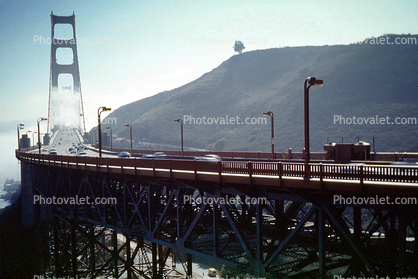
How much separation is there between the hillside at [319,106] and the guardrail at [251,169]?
92.7 metres

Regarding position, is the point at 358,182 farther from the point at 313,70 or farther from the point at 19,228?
the point at 313,70

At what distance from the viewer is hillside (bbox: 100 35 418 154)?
113 m

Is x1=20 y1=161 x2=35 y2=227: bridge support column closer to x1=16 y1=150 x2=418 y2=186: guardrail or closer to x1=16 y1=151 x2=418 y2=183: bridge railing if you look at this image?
x1=16 y1=151 x2=418 y2=183: bridge railing

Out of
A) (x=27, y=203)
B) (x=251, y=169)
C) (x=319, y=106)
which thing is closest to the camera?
(x=251, y=169)

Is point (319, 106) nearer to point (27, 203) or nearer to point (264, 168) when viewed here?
point (27, 203)

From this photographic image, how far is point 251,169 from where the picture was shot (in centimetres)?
1391

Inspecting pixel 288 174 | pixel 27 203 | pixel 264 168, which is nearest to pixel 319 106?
pixel 27 203

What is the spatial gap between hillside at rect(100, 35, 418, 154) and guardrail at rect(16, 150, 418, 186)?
92715mm

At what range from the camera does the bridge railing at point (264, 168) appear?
1101 cm

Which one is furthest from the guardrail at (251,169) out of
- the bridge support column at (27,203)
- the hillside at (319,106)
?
the hillside at (319,106)

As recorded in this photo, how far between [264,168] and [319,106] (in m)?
128

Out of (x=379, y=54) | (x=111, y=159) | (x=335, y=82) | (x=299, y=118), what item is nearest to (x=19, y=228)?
(x=111, y=159)

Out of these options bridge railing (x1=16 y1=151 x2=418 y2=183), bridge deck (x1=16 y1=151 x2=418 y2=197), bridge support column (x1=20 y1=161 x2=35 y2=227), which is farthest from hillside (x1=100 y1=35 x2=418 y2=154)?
bridge deck (x1=16 y1=151 x2=418 y2=197)

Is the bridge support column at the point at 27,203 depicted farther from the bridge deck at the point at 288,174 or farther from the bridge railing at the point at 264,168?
the bridge deck at the point at 288,174
